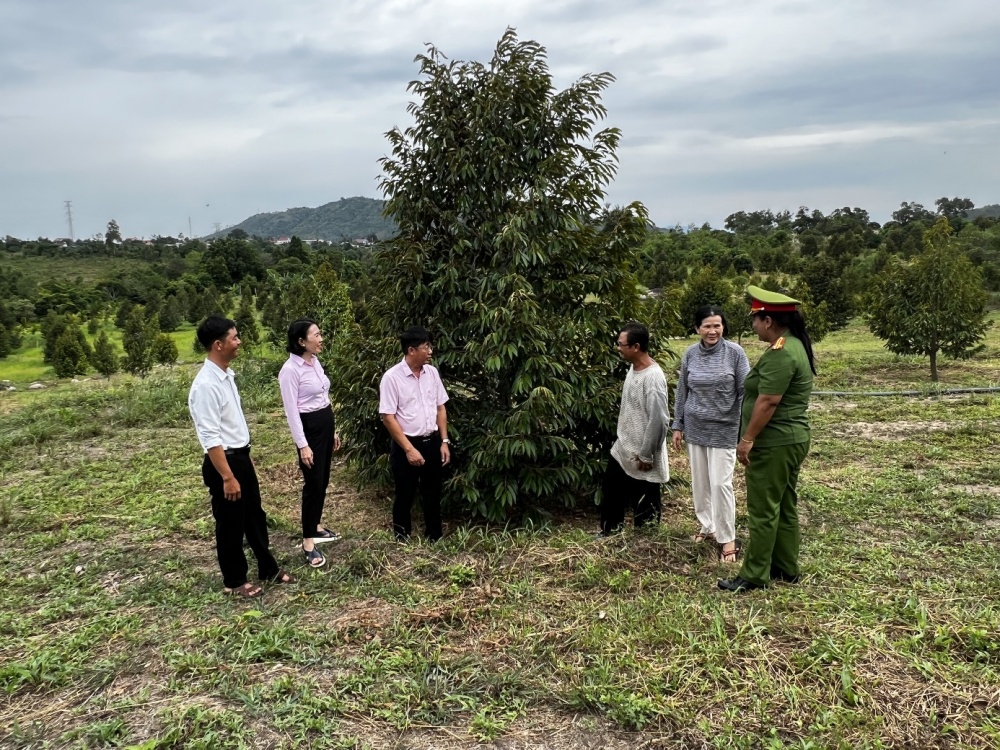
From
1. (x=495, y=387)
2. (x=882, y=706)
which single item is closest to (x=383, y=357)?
(x=495, y=387)

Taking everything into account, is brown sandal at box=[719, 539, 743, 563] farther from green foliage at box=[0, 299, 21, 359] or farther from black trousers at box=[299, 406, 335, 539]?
green foliage at box=[0, 299, 21, 359]

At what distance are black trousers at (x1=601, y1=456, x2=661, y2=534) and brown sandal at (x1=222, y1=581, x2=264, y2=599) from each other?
92.2 inches

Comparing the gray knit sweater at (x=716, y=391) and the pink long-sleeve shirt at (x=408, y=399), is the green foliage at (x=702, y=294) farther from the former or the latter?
the pink long-sleeve shirt at (x=408, y=399)

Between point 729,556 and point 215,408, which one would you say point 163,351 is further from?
point 729,556

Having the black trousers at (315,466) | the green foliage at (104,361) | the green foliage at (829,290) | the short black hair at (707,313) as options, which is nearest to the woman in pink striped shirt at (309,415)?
the black trousers at (315,466)

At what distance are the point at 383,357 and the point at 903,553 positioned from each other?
402 cm

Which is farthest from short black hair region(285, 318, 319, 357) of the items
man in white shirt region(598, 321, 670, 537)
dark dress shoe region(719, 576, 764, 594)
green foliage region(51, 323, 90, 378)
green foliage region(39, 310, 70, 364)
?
green foliage region(39, 310, 70, 364)

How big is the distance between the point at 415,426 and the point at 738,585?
223cm

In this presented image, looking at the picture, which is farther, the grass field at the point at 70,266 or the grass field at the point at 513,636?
the grass field at the point at 70,266

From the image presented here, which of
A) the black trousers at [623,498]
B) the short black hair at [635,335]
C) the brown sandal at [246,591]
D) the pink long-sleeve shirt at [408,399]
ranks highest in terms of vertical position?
the short black hair at [635,335]

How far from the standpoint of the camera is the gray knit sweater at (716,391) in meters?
4.21

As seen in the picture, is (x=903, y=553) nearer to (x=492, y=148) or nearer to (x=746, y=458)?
(x=746, y=458)

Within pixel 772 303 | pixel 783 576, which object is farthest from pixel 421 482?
pixel 772 303

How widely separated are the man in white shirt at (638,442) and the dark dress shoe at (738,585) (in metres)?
0.83
